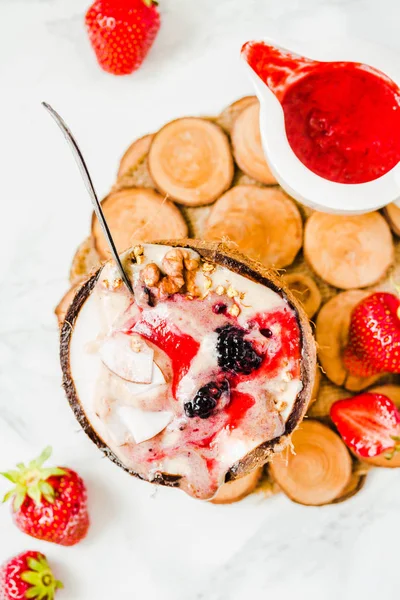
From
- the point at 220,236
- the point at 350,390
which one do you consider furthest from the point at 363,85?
the point at 350,390

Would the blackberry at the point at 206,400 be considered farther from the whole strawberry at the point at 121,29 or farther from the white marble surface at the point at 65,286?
the whole strawberry at the point at 121,29

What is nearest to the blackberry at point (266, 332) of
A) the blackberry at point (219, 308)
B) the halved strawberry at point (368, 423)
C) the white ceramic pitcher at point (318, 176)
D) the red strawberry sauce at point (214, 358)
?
the red strawberry sauce at point (214, 358)

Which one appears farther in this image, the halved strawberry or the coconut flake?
the halved strawberry

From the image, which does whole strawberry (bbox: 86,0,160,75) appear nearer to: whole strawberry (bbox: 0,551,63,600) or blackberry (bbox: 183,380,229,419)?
blackberry (bbox: 183,380,229,419)

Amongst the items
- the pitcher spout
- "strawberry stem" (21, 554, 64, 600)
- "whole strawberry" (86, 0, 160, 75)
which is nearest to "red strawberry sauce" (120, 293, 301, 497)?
the pitcher spout

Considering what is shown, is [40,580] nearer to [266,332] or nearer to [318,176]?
[266,332]

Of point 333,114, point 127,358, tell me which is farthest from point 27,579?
point 333,114
